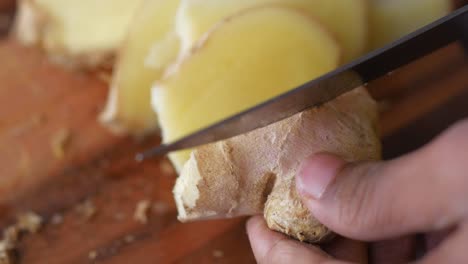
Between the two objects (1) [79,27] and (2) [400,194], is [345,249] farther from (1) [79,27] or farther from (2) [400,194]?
(1) [79,27]

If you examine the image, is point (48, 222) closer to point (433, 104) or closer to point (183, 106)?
point (183, 106)

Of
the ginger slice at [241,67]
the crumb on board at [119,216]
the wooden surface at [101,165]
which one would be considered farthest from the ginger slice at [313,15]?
the crumb on board at [119,216]

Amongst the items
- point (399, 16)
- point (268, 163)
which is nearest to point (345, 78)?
point (268, 163)

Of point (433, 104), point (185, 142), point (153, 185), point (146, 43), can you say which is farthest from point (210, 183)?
point (433, 104)

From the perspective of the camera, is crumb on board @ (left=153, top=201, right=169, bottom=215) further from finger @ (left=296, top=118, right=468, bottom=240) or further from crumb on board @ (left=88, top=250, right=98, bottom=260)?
finger @ (left=296, top=118, right=468, bottom=240)

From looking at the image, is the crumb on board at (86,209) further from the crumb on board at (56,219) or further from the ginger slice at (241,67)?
the ginger slice at (241,67)

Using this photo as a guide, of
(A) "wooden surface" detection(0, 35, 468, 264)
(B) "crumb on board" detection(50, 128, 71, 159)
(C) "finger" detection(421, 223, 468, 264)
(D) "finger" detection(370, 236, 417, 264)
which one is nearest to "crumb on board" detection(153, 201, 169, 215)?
(A) "wooden surface" detection(0, 35, 468, 264)
